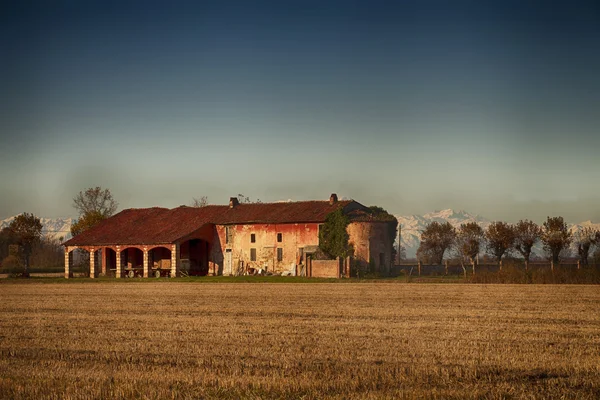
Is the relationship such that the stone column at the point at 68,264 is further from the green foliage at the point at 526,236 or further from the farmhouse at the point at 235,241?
the green foliage at the point at 526,236

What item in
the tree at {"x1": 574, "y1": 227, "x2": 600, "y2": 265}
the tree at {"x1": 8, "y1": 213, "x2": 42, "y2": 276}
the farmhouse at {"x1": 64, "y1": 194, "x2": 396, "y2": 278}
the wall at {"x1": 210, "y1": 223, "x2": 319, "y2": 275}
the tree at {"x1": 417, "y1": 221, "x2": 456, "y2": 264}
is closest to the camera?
the farmhouse at {"x1": 64, "y1": 194, "x2": 396, "y2": 278}

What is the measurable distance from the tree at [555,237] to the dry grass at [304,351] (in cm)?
4933

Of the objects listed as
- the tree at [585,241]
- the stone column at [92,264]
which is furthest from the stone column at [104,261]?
the tree at [585,241]

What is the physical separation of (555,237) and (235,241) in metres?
32.2

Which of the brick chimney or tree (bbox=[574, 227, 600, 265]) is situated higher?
the brick chimney

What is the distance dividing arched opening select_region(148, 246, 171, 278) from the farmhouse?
87 mm

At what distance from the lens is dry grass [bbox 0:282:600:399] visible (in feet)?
41.8

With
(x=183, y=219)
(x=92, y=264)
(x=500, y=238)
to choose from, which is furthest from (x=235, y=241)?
(x=500, y=238)

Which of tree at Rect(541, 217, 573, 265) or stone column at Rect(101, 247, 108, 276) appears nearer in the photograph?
stone column at Rect(101, 247, 108, 276)

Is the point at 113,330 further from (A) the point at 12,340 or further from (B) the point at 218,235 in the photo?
(B) the point at 218,235

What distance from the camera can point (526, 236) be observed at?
271 feet

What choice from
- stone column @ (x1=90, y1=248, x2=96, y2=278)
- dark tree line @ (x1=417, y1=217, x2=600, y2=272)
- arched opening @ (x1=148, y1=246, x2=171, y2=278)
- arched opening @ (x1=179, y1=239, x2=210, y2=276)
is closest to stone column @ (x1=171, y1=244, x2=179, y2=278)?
arched opening @ (x1=148, y1=246, x2=171, y2=278)

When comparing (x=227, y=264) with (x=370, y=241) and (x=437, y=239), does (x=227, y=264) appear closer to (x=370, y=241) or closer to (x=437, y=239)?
(x=370, y=241)

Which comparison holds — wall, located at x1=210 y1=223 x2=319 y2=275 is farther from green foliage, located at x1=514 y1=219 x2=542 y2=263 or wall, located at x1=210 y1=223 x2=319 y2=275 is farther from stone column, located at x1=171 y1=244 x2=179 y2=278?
green foliage, located at x1=514 y1=219 x2=542 y2=263
